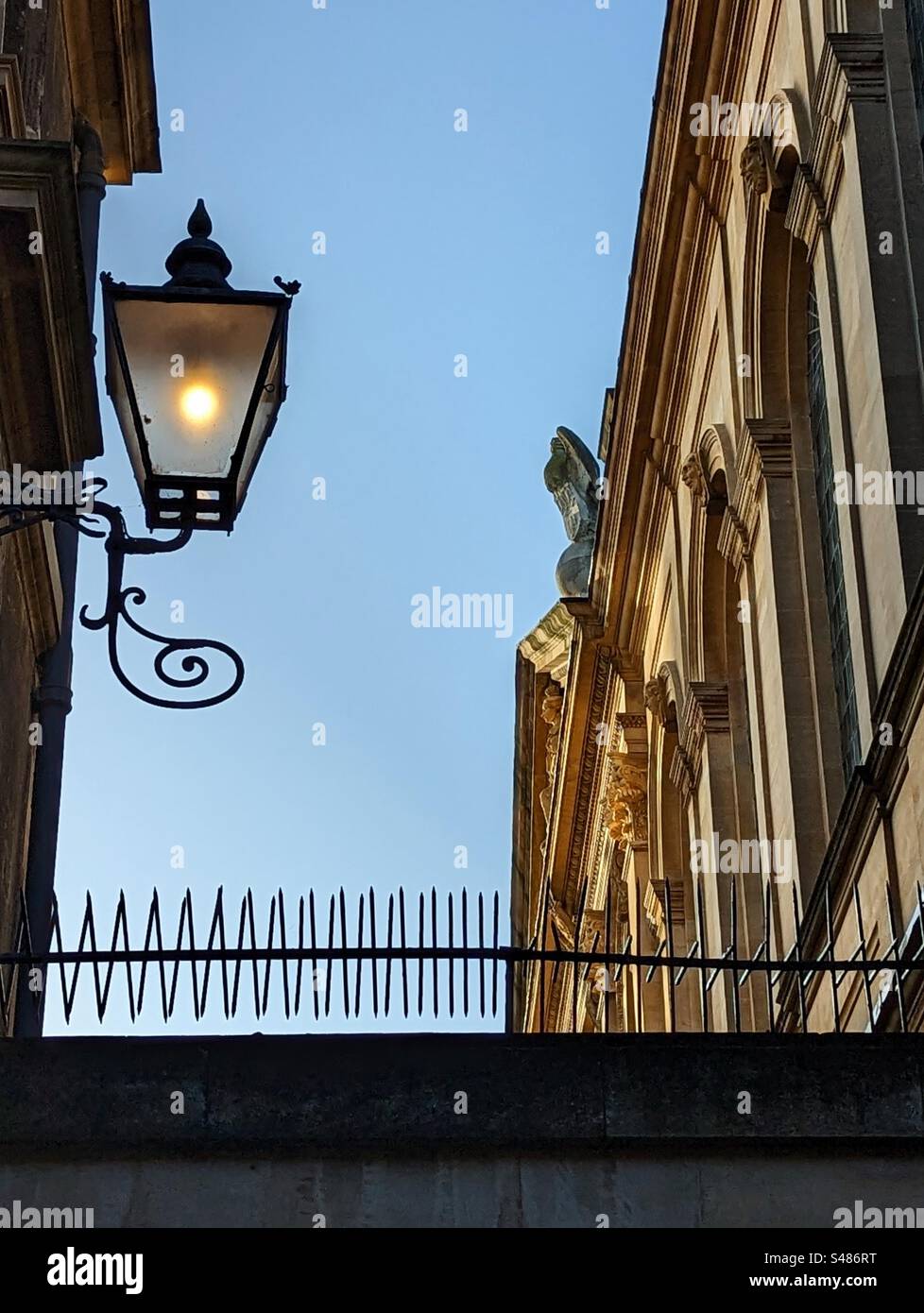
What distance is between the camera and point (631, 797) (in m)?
32.2

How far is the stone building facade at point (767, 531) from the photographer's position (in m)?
16.1

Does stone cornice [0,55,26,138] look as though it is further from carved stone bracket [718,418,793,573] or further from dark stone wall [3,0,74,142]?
carved stone bracket [718,418,793,573]

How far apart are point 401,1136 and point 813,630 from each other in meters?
13.1

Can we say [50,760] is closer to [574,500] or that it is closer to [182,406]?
[182,406]

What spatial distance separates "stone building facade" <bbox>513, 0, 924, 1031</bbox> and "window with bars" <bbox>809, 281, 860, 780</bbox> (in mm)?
64

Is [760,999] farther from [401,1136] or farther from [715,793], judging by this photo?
[401,1136]

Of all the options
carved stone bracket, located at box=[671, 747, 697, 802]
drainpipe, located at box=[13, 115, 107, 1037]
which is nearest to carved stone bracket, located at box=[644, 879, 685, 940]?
carved stone bracket, located at box=[671, 747, 697, 802]

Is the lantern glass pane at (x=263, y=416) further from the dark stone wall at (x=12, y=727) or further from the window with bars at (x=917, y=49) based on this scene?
the window with bars at (x=917, y=49)

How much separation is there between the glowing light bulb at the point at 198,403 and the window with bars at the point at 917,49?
9.24m

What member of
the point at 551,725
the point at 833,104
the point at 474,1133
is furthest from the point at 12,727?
the point at 551,725

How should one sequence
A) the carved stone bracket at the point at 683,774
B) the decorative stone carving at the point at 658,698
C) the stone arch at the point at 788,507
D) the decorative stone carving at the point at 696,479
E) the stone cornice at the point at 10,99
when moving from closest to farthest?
the stone cornice at the point at 10,99, the stone arch at the point at 788,507, the decorative stone carving at the point at 696,479, the carved stone bracket at the point at 683,774, the decorative stone carving at the point at 658,698

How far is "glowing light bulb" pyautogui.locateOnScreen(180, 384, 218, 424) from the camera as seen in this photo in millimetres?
8984

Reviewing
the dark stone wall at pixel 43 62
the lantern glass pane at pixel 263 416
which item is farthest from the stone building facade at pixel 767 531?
the dark stone wall at pixel 43 62
